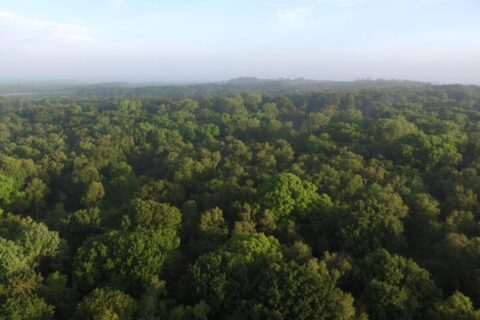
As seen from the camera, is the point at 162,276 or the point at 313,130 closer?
the point at 162,276

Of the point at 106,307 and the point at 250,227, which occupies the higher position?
the point at 250,227

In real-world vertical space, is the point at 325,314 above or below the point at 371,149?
below

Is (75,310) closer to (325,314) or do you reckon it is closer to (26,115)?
(325,314)

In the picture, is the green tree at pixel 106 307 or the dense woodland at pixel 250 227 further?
the dense woodland at pixel 250 227

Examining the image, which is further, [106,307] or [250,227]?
[250,227]

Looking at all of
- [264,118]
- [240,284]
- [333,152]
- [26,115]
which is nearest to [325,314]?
[240,284]

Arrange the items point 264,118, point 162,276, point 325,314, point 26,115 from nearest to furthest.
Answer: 1. point 325,314
2. point 162,276
3. point 264,118
4. point 26,115

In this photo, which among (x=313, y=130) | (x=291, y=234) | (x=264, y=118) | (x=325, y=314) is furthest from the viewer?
(x=264, y=118)

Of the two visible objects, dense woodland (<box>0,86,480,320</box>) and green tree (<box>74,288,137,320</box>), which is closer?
green tree (<box>74,288,137,320</box>)
